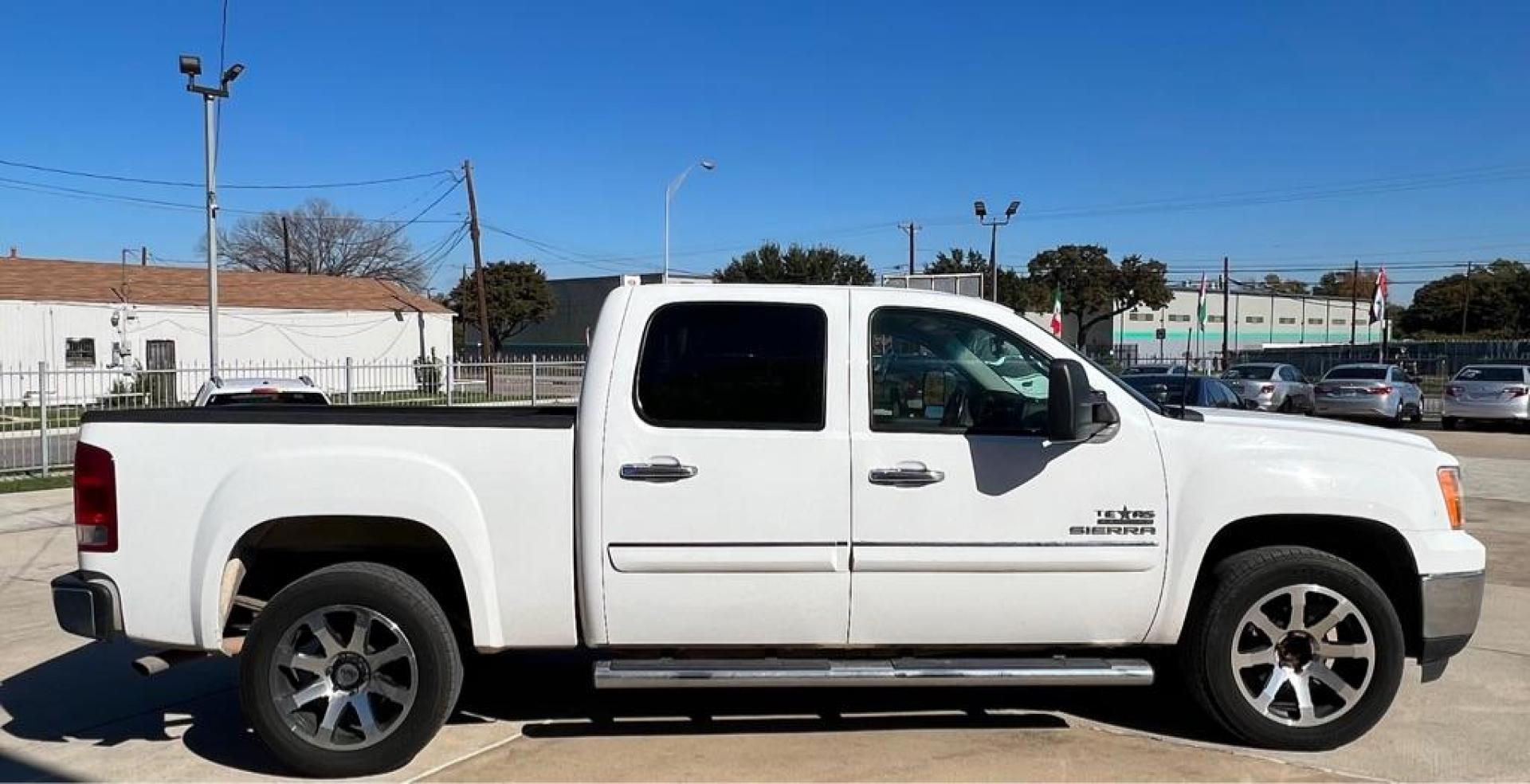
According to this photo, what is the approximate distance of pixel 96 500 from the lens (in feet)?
13.1

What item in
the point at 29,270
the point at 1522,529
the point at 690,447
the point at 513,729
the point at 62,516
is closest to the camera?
the point at 690,447

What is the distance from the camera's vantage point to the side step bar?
4031 mm

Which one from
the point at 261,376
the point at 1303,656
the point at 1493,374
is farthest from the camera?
the point at 1493,374

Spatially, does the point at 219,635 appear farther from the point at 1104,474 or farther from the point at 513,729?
the point at 1104,474

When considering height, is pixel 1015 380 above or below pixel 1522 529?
above

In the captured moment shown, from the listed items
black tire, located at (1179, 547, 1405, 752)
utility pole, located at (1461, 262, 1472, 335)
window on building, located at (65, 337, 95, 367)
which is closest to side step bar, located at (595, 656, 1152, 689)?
black tire, located at (1179, 547, 1405, 752)

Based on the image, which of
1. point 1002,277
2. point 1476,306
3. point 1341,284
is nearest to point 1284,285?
point 1341,284

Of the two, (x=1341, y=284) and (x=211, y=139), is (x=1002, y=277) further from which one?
(x=1341, y=284)

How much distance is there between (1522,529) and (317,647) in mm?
10874

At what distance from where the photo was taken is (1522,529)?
9961 mm

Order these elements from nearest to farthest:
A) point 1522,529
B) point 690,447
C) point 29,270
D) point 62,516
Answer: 1. point 690,447
2. point 1522,529
3. point 62,516
4. point 29,270

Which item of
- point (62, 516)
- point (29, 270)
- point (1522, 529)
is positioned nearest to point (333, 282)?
point (29, 270)

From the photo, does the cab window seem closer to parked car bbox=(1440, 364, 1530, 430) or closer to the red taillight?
the red taillight

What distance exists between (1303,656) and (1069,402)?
61.8 inches
